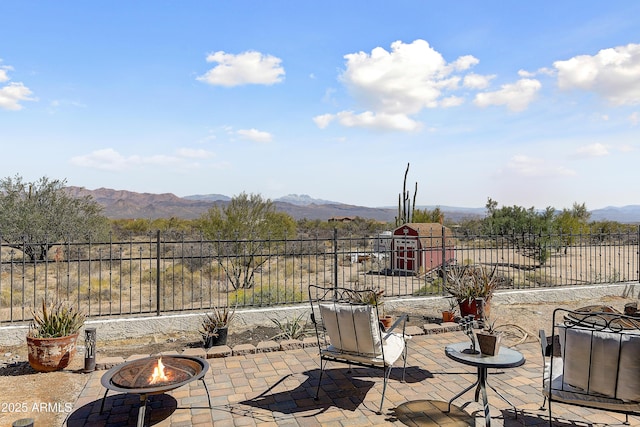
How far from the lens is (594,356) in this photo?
3.02 meters

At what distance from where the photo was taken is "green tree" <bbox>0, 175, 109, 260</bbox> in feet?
50.7

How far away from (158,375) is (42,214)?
15.7m

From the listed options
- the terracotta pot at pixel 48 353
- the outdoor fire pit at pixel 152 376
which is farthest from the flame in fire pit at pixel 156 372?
the terracotta pot at pixel 48 353

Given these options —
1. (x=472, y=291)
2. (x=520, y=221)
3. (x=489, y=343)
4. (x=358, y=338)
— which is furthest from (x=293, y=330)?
(x=520, y=221)

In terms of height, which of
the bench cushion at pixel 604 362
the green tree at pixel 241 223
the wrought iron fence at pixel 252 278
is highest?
the green tree at pixel 241 223

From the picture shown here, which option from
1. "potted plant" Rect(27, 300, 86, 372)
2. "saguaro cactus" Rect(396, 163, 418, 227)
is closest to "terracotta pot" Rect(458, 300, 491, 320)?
"potted plant" Rect(27, 300, 86, 372)

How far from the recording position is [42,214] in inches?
639

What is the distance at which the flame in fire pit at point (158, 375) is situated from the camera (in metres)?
3.54

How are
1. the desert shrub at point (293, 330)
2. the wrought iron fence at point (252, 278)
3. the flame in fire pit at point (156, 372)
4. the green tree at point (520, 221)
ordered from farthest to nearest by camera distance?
1. the green tree at point (520, 221)
2. the wrought iron fence at point (252, 278)
3. the desert shrub at point (293, 330)
4. the flame in fire pit at point (156, 372)

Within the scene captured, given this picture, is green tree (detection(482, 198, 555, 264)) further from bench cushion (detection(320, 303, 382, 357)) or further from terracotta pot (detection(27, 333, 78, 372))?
terracotta pot (detection(27, 333, 78, 372))

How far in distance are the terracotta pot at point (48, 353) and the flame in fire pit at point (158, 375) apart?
2006mm

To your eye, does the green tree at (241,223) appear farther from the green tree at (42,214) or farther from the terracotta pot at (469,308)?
the terracotta pot at (469,308)

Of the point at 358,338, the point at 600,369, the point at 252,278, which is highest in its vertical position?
the point at 600,369

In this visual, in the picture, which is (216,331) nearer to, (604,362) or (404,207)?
(604,362)
